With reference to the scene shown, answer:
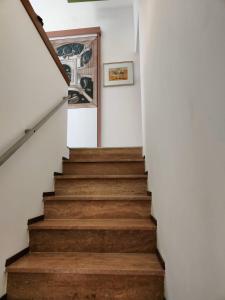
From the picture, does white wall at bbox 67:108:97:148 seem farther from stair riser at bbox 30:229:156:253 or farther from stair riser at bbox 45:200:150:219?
stair riser at bbox 30:229:156:253

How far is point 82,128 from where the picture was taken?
4.10 metres

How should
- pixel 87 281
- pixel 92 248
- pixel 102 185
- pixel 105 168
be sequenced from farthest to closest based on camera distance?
pixel 105 168 → pixel 102 185 → pixel 92 248 → pixel 87 281

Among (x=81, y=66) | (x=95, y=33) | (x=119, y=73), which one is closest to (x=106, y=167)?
(x=119, y=73)

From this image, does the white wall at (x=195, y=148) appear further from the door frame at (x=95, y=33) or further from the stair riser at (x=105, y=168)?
the door frame at (x=95, y=33)

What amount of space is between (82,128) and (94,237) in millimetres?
2806

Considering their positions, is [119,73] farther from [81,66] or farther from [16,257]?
[16,257]

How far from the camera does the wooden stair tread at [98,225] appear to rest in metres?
1.52

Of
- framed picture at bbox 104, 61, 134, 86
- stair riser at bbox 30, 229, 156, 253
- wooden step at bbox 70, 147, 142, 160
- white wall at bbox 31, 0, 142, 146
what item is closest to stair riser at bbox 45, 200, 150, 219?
stair riser at bbox 30, 229, 156, 253

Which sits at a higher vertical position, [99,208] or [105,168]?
[105,168]

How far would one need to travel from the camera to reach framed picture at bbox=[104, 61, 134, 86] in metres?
4.15

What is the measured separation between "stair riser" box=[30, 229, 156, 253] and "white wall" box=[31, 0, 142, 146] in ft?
8.45

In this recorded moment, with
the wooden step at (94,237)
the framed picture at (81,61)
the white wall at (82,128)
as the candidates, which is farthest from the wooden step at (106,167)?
the framed picture at (81,61)

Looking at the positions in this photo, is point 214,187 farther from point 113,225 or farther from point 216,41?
point 113,225

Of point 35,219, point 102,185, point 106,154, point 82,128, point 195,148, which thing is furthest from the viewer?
point 82,128
